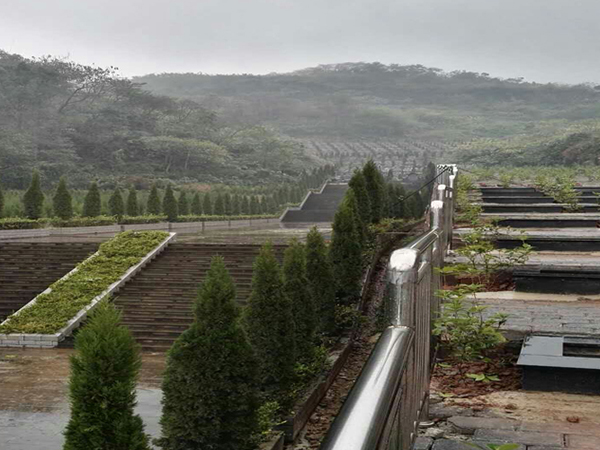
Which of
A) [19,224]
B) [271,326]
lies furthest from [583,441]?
[19,224]

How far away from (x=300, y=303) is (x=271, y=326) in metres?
0.99

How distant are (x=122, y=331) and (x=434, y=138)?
8363 cm

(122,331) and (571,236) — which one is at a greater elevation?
(571,236)

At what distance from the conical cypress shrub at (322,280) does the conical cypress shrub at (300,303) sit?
946mm

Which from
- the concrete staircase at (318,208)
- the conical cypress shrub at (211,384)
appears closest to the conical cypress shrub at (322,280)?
the conical cypress shrub at (211,384)

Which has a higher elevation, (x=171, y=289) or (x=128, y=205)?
(x=128, y=205)

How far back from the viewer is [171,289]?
53.8 ft

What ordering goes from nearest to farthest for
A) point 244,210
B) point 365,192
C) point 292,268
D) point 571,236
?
point 571,236, point 292,268, point 365,192, point 244,210

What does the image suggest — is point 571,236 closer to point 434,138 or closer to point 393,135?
point 434,138

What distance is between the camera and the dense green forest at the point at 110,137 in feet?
167

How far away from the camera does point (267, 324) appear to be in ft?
28.2

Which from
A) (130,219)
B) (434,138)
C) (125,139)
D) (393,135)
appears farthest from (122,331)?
(393,135)

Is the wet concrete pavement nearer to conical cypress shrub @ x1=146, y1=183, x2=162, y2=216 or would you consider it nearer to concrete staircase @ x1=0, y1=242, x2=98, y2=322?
concrete staircase @ x1=0, y1=242, x2=98, y2=322

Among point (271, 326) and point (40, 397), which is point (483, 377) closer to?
point (271, 326)
